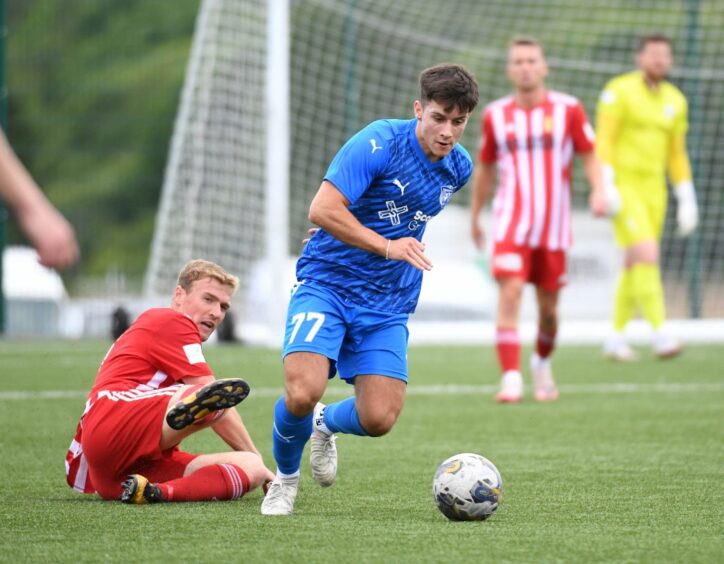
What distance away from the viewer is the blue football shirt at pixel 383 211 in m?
5.25

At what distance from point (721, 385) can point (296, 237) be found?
262 inches

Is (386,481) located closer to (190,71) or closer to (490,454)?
(490,454)

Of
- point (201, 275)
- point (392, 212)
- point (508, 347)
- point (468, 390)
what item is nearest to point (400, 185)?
point (392, 212)

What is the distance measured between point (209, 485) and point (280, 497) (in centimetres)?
36

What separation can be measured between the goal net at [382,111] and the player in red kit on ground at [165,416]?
7267 mm

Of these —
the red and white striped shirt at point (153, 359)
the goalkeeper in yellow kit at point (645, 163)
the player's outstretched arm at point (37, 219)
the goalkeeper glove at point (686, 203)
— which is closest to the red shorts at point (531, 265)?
the goalkeeper in yellow kit at point (645, 163)

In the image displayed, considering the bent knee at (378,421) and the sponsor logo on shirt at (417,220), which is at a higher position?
the sponsor logo on shirt at (417,220)

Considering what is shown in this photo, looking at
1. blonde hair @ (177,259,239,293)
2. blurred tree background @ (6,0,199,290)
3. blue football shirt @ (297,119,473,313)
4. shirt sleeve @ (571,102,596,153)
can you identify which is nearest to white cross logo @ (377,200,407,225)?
blue football shirt @ (297,119,473,313)

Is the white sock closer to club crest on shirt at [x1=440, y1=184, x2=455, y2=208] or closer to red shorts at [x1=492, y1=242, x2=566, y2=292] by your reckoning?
club crest on shirt at [x1=440, y1=184, x2=455, y2=208]

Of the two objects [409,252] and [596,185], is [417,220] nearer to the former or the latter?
[409,252]

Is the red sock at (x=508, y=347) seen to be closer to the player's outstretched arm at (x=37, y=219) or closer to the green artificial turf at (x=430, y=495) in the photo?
the green artificial turf at (x=430, y=495)

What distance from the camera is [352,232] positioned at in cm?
505

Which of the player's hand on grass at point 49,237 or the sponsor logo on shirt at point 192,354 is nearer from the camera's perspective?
the player's hand on grass at point 49,237

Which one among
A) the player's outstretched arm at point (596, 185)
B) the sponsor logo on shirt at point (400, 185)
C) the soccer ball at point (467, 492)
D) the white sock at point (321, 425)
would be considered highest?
the sponsor logo on shirt at point (400, 185)
